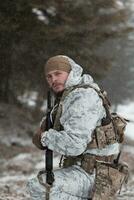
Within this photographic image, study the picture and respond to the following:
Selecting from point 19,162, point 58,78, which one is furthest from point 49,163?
point 19,162

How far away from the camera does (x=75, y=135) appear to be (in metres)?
5.15

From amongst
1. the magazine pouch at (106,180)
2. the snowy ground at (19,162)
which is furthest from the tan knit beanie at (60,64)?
the snowy ground at (19,162)

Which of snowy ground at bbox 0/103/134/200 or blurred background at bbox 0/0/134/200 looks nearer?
snowy ground at bbox 0/103/134/200

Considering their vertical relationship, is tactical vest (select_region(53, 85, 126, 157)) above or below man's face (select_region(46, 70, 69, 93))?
below

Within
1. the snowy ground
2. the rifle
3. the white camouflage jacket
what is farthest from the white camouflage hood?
the snowy ground

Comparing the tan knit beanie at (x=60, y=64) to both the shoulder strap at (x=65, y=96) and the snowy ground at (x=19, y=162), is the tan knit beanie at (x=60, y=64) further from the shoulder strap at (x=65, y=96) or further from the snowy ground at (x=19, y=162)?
the snowy ground at (x=19, y=162)

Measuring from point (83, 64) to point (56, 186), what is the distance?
1884 cm

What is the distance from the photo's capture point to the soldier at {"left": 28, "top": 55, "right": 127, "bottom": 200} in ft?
17.0

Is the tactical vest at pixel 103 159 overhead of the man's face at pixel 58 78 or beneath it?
beneath

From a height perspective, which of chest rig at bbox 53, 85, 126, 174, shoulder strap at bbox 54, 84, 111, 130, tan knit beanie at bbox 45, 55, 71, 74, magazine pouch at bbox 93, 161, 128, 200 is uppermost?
tan knit beanie at bbox 45, 55, 71, 74

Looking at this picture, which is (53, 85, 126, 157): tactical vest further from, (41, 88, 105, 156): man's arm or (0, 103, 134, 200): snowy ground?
(0, 103, 134, 200): snowy ground

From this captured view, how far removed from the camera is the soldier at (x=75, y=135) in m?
5.18

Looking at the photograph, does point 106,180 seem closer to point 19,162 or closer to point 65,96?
point 65,96

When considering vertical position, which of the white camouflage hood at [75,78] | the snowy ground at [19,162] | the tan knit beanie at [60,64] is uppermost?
the tan knit beanie at [60,64]
